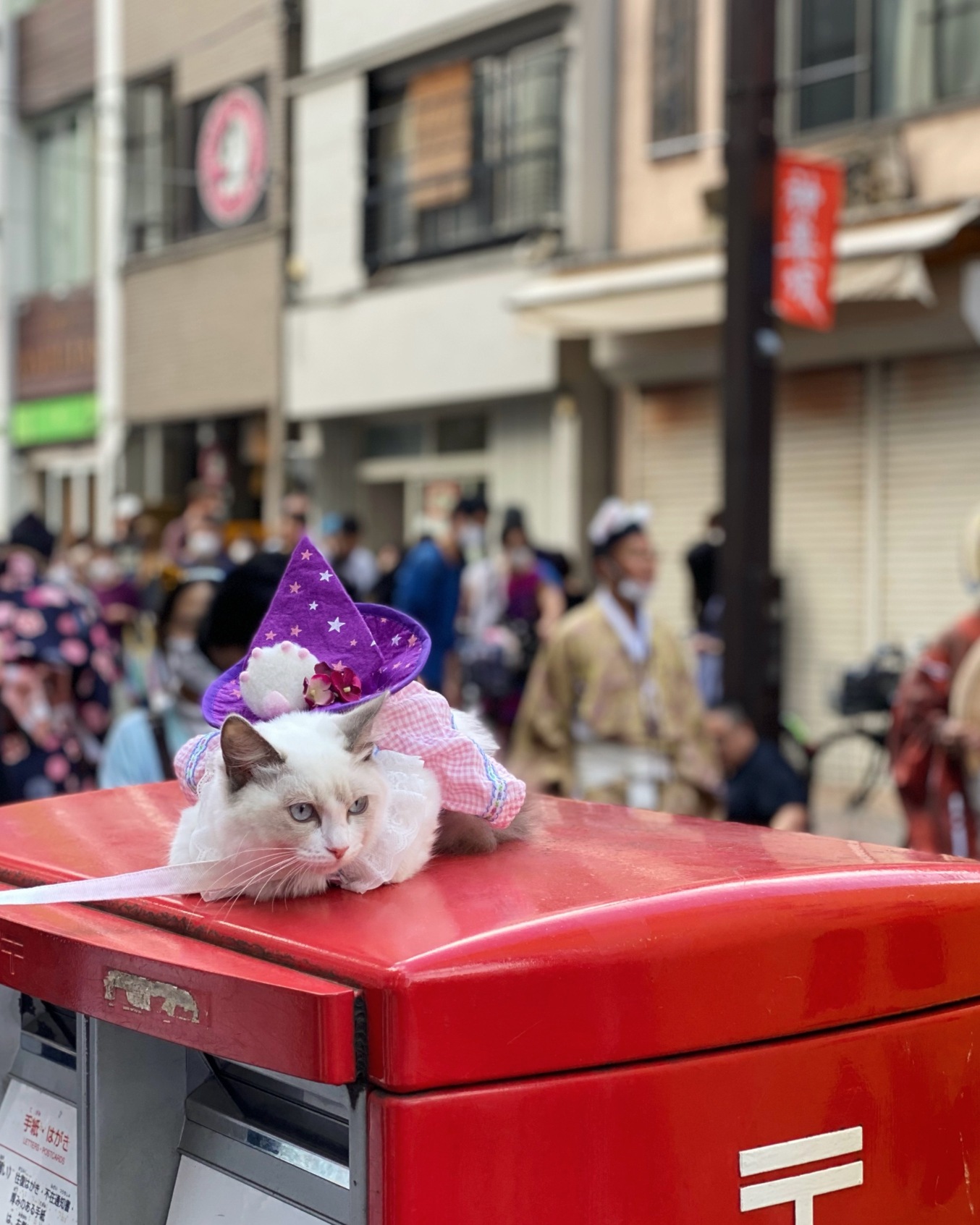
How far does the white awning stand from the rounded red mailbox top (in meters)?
7.19

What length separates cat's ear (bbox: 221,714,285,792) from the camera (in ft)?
5.11

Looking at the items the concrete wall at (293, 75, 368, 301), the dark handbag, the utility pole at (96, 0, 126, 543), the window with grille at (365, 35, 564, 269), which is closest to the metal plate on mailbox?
the dark handbag

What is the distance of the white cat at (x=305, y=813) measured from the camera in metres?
1.57

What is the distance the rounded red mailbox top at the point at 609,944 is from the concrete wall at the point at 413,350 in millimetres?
11291

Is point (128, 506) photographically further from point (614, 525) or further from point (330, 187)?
point (614, 525)

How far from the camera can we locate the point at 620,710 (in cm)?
571

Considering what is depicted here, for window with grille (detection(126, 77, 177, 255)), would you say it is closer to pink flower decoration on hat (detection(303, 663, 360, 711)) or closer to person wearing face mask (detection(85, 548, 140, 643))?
person wearing face mask (detection(85, 548, 140, 643))

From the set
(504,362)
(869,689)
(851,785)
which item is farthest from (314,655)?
(504,362)

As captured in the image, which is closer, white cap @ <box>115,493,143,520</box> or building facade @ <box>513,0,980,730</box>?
building facade @ <box>513,0,980,730</box>

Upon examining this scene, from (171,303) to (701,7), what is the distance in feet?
28.0

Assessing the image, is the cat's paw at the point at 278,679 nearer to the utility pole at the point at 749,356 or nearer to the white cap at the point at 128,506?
the utility pole at the point at 749,356

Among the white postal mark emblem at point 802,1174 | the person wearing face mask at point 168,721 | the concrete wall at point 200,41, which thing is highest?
the concrete wall at point 200,41

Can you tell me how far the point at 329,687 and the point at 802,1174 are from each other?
679mm

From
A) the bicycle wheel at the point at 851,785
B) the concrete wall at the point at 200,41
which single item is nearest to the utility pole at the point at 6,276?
the concrete wall at the point at 200,41
